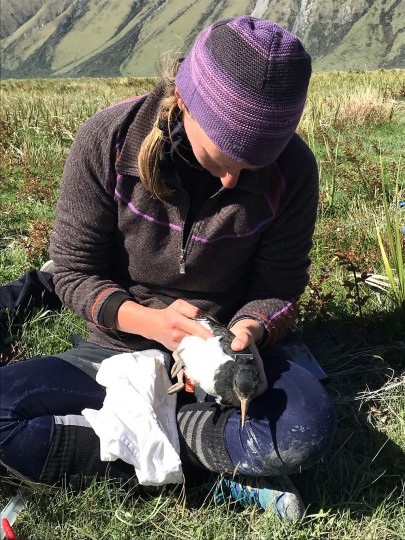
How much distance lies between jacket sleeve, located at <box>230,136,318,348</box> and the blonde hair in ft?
1.67

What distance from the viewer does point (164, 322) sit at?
2.10 metres

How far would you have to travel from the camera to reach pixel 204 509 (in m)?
2.12

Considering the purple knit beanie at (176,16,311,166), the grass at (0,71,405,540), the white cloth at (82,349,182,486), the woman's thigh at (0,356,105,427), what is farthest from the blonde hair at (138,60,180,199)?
Result: the grass at (0,71,405,540)

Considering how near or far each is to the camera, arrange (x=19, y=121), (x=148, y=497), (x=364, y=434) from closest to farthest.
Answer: (x=148, y=497)
(x=364, y=434)
(x=19, y=121)

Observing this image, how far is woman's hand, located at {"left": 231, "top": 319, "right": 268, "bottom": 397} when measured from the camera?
1971mm

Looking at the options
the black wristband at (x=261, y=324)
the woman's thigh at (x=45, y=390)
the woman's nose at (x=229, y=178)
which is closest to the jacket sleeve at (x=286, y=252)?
the black wristband at (x=261, y=324)

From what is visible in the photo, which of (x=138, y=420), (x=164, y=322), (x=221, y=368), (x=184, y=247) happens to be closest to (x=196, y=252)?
(x=184, y=247)

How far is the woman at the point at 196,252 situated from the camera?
1789mm

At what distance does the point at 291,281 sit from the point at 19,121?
6026 mm

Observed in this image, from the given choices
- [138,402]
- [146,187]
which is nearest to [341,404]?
[138,402]

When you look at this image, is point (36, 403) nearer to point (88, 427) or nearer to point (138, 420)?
point (88, 427)

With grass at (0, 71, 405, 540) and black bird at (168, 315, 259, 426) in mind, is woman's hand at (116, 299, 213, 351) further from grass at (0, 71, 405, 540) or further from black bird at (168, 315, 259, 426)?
grass at (0, 71, 405, 540)

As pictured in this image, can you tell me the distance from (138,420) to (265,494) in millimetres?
572

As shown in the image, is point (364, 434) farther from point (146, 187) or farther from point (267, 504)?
point (146, 187)
